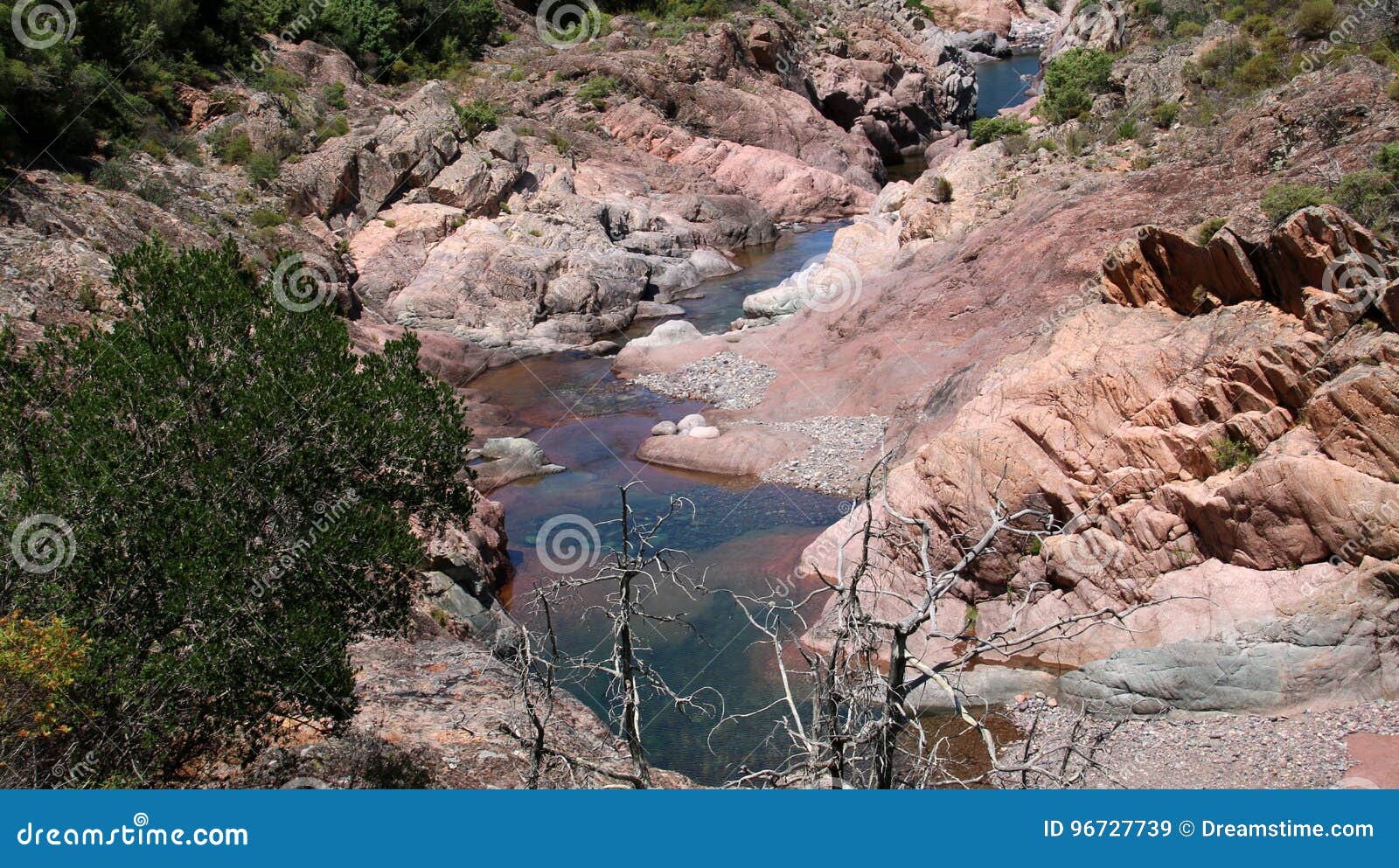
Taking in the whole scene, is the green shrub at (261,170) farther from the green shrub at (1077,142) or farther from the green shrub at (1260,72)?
the green shrub at (1260,72)

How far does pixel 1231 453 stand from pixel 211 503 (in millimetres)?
14090

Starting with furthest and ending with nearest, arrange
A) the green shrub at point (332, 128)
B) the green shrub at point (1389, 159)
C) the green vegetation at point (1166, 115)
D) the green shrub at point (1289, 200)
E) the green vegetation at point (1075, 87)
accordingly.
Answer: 1. the green shrub at point (332, 128)
2. the green vegetation at point (1075, 87)
3. the green vegetation at point (1166, 115)
4. the green shrub at point (1389, 159)
5. the green shrub at point (1289, 200)

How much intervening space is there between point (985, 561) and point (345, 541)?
36.4 feet

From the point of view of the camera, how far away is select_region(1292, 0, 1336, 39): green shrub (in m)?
28.7

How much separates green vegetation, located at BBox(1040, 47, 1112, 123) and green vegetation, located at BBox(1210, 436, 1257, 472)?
21007mm

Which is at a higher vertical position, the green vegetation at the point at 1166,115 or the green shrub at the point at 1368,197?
the green vegetation at the point at 1166,115

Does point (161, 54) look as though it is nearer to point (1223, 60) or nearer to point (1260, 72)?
point (1223, 60)

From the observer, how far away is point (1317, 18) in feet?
94.6

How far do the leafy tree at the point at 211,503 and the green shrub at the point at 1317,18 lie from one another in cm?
2653

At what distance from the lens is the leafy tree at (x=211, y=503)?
10.6 m

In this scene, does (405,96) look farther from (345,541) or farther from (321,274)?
(345,541)

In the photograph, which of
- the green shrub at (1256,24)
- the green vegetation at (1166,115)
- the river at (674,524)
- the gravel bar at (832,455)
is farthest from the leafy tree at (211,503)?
the green shrub at (1256,24)

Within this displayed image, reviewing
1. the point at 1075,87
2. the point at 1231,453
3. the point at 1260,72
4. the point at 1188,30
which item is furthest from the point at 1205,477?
the point at 1188,30

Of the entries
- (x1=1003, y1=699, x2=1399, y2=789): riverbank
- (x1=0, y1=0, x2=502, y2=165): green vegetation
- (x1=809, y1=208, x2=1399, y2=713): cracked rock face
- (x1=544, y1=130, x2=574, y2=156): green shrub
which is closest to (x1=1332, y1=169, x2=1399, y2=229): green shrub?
(x1=809, y1=208, x2=1399, y2=713): cracked rock face
